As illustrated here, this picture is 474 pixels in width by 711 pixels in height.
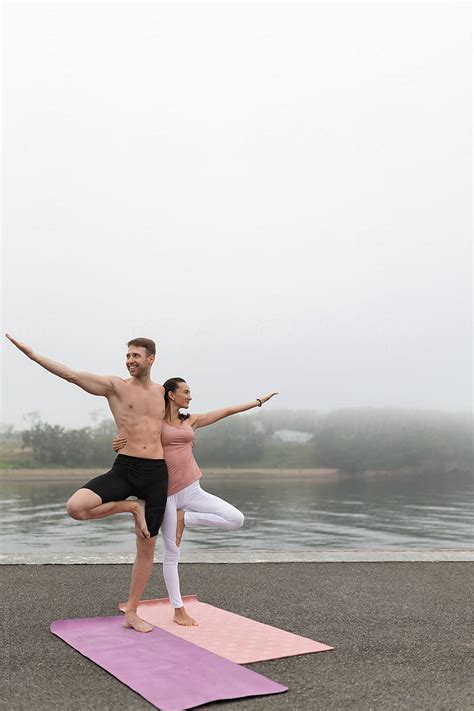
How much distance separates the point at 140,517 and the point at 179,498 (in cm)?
43

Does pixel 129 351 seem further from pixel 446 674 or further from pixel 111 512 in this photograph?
pixel 446 674

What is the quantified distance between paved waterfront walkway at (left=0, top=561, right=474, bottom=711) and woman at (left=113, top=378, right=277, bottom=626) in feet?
2.48

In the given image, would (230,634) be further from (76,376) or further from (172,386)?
(76,376)

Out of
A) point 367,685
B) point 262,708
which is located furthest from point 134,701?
point 367,685

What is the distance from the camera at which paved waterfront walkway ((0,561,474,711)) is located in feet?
14.9

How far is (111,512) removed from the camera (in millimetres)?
6059

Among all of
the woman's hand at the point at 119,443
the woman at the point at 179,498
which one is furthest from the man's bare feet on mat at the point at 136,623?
the woman's hand at the point at 119,443

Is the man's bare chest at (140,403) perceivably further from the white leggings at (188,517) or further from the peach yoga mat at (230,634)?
the peach yoga mat at (230,634)

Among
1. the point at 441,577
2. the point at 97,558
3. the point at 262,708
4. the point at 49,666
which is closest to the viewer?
the point at 262,708

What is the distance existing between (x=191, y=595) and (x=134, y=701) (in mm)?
2755

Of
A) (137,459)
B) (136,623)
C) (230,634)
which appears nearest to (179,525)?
(137,459)

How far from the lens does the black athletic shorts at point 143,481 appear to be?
6.16m

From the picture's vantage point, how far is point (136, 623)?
20.0 ft

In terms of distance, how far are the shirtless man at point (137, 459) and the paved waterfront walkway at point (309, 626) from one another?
829 mm
